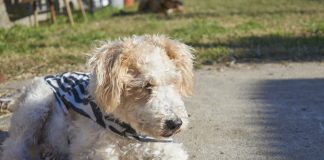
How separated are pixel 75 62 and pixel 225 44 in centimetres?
260

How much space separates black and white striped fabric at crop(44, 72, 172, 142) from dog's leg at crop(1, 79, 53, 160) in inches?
4.7

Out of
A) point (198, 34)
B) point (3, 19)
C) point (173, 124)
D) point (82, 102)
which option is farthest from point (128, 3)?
point (173, 124)

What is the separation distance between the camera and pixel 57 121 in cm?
423

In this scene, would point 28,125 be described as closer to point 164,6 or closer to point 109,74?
point 109,74

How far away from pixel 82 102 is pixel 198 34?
25.8ft

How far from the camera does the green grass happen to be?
9.30m

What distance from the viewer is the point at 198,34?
460 inches

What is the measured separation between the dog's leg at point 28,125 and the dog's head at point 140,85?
32.4 inches

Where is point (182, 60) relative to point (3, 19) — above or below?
above

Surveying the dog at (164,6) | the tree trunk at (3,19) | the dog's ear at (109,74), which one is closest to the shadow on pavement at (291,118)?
the dog's ear at (109,74)

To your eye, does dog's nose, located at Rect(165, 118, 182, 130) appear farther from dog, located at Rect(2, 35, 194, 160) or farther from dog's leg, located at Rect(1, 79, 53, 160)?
dog's leg, located at Rect(1, 79, 53, 160)

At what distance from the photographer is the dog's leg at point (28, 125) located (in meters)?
4.41

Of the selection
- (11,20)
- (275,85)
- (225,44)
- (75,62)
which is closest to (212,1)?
(11,20)

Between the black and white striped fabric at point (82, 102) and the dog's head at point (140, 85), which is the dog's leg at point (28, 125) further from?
the dog's head at point (140, 85)
